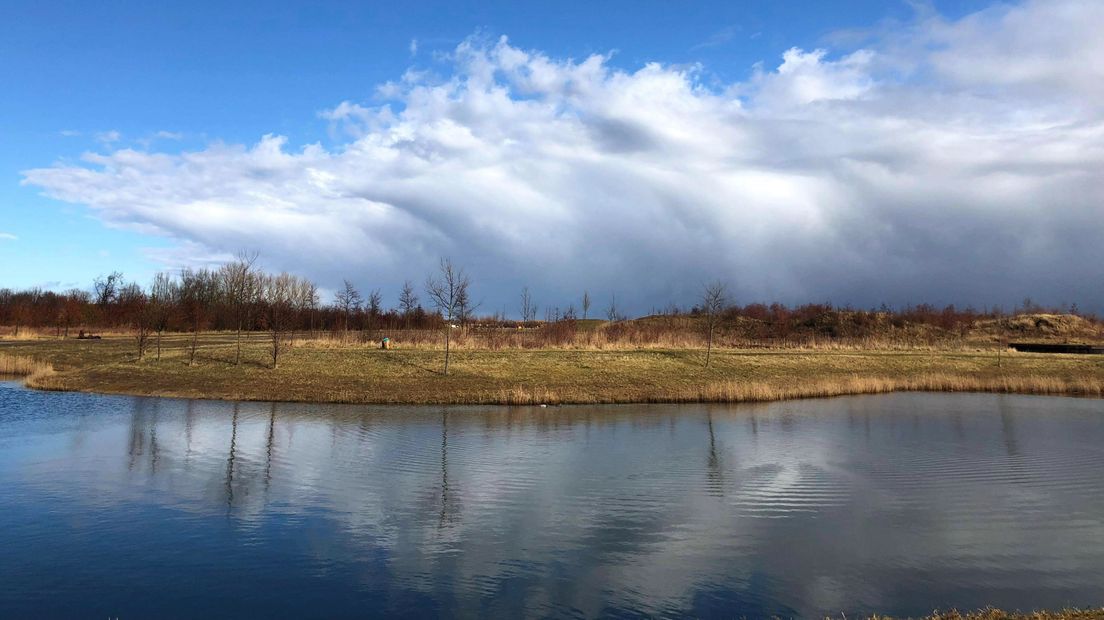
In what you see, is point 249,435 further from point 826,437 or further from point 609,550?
point 826,437

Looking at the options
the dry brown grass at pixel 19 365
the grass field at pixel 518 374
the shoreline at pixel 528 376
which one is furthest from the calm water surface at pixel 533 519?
the dry brown grass at pixel 19 365

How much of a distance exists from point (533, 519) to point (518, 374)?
2771 centimetres

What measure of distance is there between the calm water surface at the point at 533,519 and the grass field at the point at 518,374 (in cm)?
956

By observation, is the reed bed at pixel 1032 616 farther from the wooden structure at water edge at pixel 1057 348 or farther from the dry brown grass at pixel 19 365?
the wooden structure at water edge at pixel 1057 348

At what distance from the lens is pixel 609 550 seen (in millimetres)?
13516

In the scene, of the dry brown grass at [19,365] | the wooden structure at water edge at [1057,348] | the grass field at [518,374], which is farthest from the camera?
A: the wooden structure at water edge at [1057,348]

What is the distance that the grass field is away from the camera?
38562 mm

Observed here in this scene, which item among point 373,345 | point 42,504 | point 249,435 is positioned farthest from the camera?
point 373,345

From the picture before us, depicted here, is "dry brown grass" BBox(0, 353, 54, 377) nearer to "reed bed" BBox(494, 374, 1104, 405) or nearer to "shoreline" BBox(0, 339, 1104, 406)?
"shoreline" BBox(0, 339, 1104, 406)

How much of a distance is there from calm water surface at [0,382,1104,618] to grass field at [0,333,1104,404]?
376 inches

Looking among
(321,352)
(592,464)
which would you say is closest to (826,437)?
(592,464)

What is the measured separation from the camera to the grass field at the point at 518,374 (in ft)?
127

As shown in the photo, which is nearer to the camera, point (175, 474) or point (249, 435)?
point (175, 474)

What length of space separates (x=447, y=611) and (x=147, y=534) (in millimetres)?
7289
